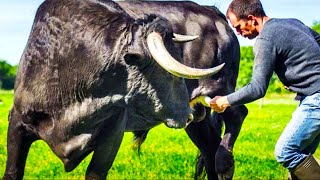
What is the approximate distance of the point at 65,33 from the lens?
733 centimetres

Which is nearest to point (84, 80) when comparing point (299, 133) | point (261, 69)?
point (261, 69)

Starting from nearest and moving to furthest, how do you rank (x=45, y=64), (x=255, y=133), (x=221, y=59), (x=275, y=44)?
(x=275, y=44)
(x=45, y=64)
(x=221, y=59)
(x=255, y=133)

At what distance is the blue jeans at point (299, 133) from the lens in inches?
247

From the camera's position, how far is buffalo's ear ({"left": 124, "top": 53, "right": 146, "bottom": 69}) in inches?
283

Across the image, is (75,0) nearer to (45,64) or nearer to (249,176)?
(45,64)

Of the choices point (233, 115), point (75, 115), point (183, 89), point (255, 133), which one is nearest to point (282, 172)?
point (233, 115)

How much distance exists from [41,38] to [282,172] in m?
5.55

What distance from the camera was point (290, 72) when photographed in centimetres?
639

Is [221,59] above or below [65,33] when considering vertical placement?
Answer: below

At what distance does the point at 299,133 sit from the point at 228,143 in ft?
10.9

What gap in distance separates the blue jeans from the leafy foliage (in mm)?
89298

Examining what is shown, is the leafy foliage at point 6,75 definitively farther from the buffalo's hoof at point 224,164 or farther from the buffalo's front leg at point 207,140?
the buffalo's hoof at point 224,164

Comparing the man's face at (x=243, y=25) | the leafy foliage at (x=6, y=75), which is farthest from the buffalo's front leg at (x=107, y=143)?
the leafy foliage at (x=6, y=75)

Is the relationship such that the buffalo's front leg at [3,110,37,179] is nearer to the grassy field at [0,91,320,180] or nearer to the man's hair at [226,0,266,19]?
the man's hair at [226,0,266,19]
